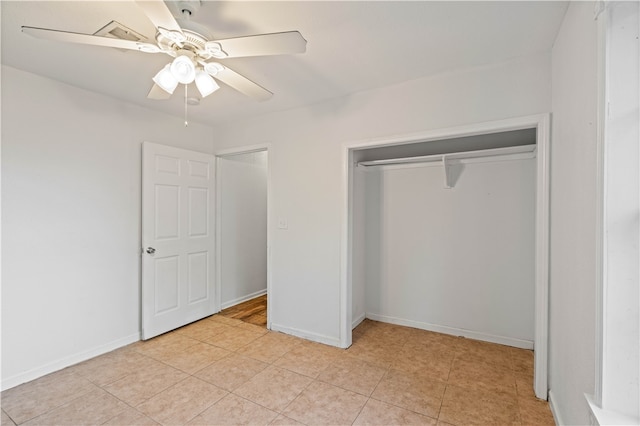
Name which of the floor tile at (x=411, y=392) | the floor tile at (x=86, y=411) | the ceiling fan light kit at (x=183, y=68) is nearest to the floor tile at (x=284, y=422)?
the floor tile at (x=411, y=392)

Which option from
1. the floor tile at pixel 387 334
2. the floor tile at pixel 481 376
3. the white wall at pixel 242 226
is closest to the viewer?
the floor tile at pixel 481 376

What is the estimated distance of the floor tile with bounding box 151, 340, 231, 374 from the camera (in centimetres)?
243

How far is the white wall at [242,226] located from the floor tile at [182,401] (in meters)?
1.74

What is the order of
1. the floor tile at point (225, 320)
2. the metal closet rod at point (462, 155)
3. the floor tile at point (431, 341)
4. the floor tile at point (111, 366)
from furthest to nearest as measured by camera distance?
1. the floor tile at point (225, 320)
2. the floor tile at point (431, 341)
3. the metal closet rod at point (462, 155)
4. the floor tile at point (111, 366)

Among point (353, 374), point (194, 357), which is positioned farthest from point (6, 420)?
point (353, 374)

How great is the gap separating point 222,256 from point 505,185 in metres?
3.34

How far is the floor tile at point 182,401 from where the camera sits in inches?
72.2

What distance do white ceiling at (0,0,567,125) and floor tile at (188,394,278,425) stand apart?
2.37 m

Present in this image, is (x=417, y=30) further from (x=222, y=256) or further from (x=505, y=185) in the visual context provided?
(x=222, y=256)

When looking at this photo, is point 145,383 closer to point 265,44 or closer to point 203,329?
point 203,329

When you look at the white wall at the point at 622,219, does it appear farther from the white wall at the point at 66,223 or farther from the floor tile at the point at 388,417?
the white wall at the point at 66,223

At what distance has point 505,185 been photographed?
284 centimetres

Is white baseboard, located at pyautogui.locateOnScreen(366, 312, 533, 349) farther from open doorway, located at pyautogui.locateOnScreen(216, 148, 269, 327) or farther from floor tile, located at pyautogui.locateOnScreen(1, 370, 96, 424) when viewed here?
floor tile, located at pyautogui.locateOnScreen(1, 370, 96, 424)

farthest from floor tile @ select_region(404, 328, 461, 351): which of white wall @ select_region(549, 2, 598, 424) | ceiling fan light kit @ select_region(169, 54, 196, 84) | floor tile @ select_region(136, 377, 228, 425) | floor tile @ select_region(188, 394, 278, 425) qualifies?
ceiling fan light kit @ select_region(169, 54, 196, 84)
